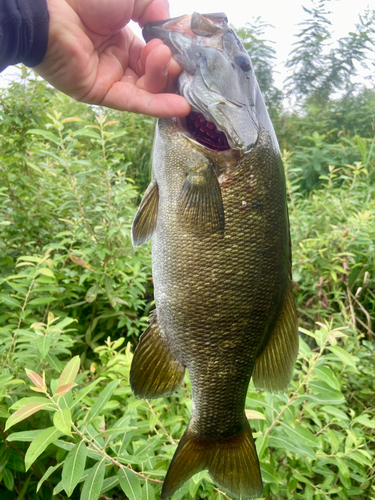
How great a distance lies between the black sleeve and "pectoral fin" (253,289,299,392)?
1181 millimetres

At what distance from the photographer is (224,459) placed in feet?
3.95

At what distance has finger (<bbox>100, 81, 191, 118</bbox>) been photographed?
3.68ft

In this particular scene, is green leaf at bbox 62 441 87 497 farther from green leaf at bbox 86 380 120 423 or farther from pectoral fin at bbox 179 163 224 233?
pectoral fin at bbox 179 163 224 233

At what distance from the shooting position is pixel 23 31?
Answer: 45.6 inches

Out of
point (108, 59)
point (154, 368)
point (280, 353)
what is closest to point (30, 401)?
point (154, 368)

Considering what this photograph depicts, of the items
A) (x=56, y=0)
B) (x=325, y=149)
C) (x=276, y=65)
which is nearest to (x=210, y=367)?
(x=56, y=0)

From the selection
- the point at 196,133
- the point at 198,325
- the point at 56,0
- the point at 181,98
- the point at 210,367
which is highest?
the point at 56,0

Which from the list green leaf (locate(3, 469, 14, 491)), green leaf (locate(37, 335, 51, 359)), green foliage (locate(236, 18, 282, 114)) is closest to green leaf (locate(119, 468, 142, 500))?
green leaf (locate(37, 335, 51, 359))

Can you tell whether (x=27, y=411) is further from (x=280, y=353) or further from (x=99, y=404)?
(x=280, y=353)

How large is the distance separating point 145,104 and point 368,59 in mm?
6755

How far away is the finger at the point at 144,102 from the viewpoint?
112cm

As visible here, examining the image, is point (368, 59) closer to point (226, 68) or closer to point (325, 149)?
point (325, 149)

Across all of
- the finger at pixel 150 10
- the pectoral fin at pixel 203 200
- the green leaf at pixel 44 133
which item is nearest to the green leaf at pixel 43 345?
the pectoral fin at pixel 203 200

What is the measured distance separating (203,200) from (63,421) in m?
0.74
